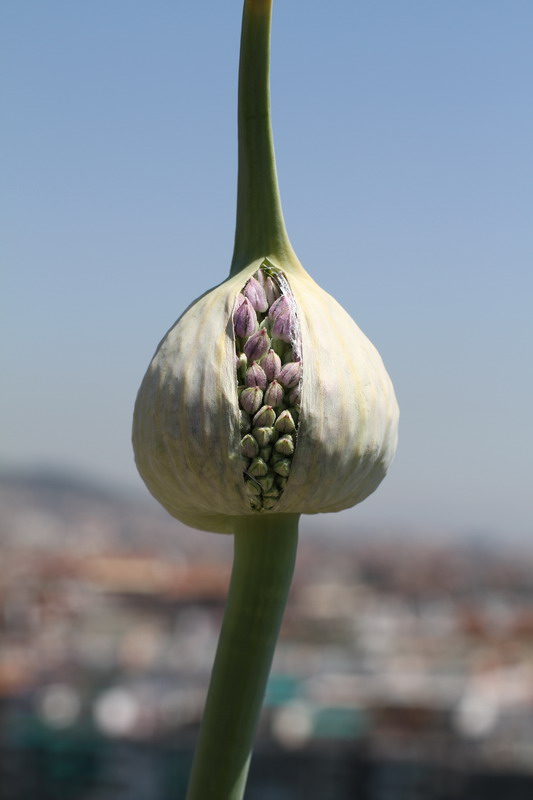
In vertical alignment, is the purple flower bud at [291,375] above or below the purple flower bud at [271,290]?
below

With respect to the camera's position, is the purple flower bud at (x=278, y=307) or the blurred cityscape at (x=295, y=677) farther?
the blurred cityscape at (x=295, y=677)

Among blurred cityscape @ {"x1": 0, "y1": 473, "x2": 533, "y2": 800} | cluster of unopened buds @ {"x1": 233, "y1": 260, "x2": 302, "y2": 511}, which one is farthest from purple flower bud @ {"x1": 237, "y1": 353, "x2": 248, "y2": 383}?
blurred cityscape @ {"x1": 0, "y1": 473, "x2": 533, "y2": 800}

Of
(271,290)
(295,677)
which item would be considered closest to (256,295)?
(271,290)

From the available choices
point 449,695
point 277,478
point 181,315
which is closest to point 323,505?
point 277,478

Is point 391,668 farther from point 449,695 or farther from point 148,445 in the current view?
point 148,445

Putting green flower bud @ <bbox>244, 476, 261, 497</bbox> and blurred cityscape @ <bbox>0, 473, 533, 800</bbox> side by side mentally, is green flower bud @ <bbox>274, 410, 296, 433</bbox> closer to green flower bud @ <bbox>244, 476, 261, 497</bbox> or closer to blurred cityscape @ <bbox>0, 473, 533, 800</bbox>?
green flower bud @ <bbox>244, 476, 261, 497</bbox>

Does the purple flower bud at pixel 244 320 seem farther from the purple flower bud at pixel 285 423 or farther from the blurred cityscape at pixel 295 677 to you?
the blurred cityscape at pixel 295 677

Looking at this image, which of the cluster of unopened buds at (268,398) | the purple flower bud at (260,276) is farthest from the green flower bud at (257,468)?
the purple flower bud at (260,276)
